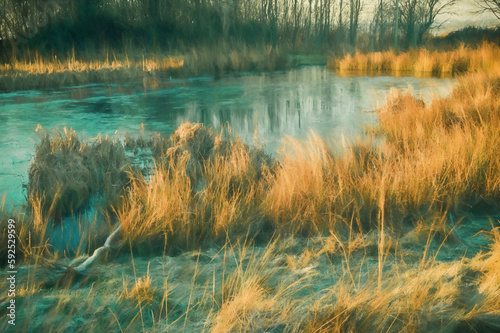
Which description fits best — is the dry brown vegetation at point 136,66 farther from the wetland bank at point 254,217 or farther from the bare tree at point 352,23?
the bare tree at point 352,23

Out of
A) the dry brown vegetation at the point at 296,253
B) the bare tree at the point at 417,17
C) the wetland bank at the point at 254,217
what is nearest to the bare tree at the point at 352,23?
the bare tree at the point at 417,17

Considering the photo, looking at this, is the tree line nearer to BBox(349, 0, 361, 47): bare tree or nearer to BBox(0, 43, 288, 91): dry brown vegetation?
BBox(0, 43, 288, 91): dry brown vegetation

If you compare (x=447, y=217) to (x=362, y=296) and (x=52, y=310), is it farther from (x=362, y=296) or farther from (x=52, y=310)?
(x=52, y=310)

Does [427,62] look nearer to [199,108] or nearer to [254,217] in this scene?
[199,108]

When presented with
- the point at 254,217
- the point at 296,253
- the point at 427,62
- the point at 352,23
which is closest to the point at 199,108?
the point at 254,217

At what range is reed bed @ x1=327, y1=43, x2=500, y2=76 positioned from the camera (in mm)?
13963

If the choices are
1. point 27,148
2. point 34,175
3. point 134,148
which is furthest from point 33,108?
point 34,175

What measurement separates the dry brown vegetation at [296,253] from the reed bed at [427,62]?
32.2ft

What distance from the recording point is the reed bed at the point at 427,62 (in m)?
14.0

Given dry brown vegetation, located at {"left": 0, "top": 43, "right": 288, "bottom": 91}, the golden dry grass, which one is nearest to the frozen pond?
dry brown vegetation, located at {"left": 0, "top": 43, "right": 288, "bottom": 91}

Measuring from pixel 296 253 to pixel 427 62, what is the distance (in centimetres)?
1440

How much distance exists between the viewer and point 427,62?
612 inches

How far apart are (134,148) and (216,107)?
12.3 feet

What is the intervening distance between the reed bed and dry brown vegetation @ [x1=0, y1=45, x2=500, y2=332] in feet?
32.2
